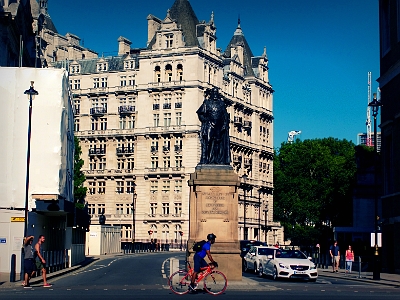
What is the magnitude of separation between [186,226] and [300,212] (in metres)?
18.7

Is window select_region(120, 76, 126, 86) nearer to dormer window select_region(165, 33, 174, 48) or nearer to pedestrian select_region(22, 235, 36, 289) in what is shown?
dormer window select_region(165, 33, 174, 48)

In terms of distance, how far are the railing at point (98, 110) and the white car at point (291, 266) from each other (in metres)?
81.8

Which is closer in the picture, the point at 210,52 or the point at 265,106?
the point at 210,52

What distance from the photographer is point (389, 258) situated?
48531 mm

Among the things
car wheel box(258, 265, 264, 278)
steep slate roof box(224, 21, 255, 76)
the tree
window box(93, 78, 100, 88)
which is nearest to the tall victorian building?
window box(93, 78, 100, 88)

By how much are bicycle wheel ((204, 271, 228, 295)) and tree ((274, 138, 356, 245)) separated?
279 feet

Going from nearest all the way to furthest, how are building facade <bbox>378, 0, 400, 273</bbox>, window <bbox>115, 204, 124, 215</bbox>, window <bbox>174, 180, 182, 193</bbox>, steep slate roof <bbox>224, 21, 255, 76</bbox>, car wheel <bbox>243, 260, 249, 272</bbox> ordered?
car wheel <bbox>243, 260, 249, 272</bbox> < building facade <bbox>378, 0, 400, 273</bbox> < window <bbox>174, 180, 182, 193</bbox> < window <bbox>115, 204, 124, 215</bbox> < steep slate roof <bbox>224, 21, 255, 76</bbox>

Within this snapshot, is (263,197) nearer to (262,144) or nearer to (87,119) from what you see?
(262,144)

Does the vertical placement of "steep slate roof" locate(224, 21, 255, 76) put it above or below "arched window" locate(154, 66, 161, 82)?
above

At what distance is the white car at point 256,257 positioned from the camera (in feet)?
133

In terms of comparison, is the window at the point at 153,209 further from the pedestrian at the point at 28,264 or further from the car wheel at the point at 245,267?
the pedestrian at the point at 28,264

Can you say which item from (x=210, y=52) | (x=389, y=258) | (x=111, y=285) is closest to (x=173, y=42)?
(x=210, y=52)

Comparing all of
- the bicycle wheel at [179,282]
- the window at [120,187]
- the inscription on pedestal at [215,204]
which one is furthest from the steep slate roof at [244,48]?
the bicycle wheel at [179,282]

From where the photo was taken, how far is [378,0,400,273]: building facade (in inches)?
1861
